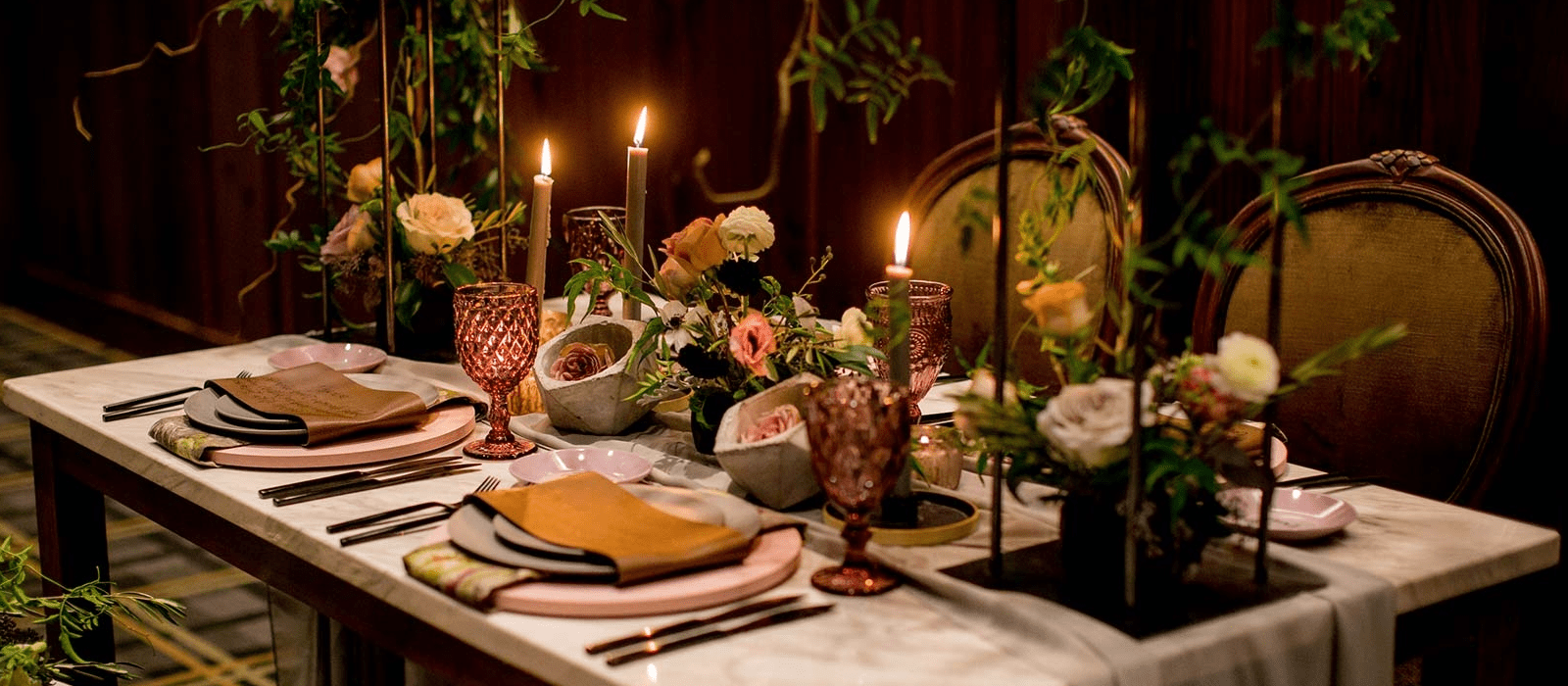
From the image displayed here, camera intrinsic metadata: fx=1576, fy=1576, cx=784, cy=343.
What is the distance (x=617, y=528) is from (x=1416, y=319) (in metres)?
1.12

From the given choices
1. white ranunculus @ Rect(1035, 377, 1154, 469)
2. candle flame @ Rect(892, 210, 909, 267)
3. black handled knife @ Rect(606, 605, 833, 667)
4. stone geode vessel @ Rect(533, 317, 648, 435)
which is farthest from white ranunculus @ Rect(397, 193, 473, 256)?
white ranunculus @ Rect(1035, 377, 1154, 469)

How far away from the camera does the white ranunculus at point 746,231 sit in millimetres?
1554

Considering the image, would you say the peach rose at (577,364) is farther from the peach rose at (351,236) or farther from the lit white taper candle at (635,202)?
the peach rose at (351,236)

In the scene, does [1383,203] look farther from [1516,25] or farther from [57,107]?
[57,107]

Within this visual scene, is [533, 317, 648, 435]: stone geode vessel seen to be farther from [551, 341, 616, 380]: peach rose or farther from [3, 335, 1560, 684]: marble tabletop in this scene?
[3, 335, 1560, 684]: marble tabletop

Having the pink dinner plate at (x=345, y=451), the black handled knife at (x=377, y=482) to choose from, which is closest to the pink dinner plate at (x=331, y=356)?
the pink dinner plate at (x=345, y=451)

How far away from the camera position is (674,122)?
12.1 feet

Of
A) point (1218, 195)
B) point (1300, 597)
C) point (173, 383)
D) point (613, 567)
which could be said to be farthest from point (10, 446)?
point (1300, 597)

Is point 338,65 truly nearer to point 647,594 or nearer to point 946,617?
point 647,594

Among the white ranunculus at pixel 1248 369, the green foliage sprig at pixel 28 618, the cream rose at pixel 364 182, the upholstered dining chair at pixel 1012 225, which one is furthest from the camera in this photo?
the upholstered dining chair at pixel 1012 225

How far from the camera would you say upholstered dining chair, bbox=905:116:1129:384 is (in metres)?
2.32

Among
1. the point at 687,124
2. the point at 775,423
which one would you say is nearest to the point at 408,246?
the point at 775,423

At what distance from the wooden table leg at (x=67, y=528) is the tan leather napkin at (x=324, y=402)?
275 millimetres

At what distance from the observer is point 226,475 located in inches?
62.4
